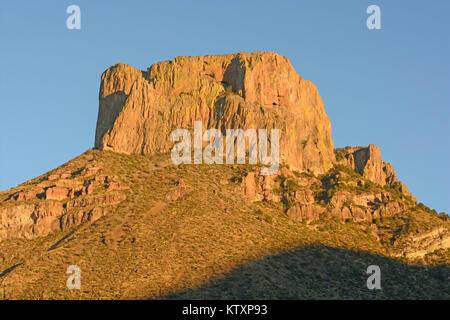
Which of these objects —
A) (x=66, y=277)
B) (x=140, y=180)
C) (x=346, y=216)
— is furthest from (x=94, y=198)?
(x=346, y=216)

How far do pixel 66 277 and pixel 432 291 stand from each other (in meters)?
57.0

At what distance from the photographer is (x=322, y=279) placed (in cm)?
16800

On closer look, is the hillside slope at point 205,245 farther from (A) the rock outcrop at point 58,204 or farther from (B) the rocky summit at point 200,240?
(A) the rock outcrop at point 58,204

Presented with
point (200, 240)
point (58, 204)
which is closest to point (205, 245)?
point (200, 240)

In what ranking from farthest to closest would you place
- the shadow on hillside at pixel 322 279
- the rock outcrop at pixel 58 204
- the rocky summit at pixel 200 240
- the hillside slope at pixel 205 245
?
the rock outcrop at pixel 58 204 < the rocky summit at pixel 200 240 < the hillside slope at pixel 205 245 < the shadow on hillside at pixel 322 279

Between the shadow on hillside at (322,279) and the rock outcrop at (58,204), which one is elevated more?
the rock outcrop at (58,204)

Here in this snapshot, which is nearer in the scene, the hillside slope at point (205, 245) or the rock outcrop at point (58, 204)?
the hillside slope at point (205, 245)

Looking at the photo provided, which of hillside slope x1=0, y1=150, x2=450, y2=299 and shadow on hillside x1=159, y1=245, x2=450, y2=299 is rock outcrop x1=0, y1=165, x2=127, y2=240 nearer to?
hillside slope x1=0, y1=150, x2=450, y2=299

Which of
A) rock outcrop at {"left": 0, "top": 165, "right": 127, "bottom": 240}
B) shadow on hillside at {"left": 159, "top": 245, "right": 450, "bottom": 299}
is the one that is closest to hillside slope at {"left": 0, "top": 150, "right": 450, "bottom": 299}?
shadow on hillside at {"left": 159, "top": 245, "right": 450, "bottom": 299}

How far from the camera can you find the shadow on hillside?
156500mm

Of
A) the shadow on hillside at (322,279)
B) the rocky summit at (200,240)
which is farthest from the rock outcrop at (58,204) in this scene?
the shadow on hillside at (322,279)

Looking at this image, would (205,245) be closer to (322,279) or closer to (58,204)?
(322,279)

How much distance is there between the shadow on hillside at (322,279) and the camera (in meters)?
156
